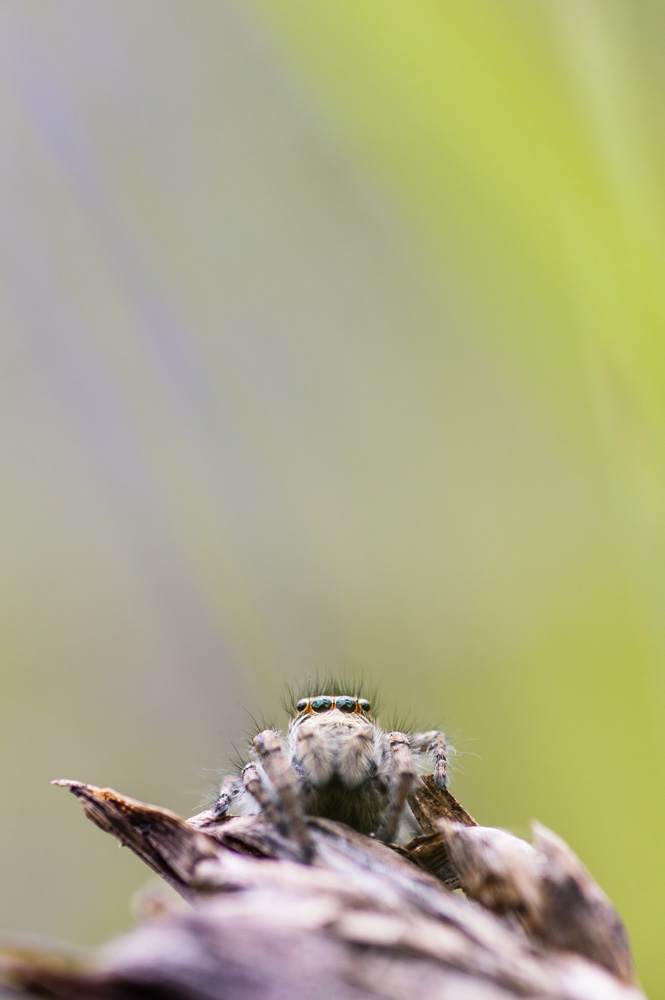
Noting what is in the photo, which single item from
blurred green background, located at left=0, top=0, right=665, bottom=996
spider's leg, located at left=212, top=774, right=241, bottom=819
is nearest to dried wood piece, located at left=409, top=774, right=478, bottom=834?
spider's leg, located at left=212, top=774, right=241, bottom=819

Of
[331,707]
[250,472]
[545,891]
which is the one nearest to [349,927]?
Answer: [545,891]

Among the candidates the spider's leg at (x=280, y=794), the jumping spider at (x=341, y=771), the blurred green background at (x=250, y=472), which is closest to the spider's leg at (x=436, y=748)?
the jumping spider at (x=341, y=771)

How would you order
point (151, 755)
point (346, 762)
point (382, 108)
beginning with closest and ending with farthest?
1. point (346, 762)
2. point (382, 108)
3. point (151, 755)

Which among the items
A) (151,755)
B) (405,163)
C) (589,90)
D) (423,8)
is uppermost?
(405,163)

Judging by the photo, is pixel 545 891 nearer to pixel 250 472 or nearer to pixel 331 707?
pixel 331 707

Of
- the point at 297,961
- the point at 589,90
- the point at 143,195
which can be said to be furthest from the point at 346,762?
the point at 143,195

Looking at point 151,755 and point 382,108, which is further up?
point 382,108

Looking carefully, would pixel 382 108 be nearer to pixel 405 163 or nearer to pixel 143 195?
pixel 405 163

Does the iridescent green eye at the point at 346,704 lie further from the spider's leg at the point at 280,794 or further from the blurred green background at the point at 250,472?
the blurred green background at the point at 250,472

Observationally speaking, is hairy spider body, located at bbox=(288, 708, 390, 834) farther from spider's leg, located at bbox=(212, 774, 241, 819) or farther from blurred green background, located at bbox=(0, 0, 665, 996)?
blurred green background, located at bbox=(0, 0, 665, 996)
